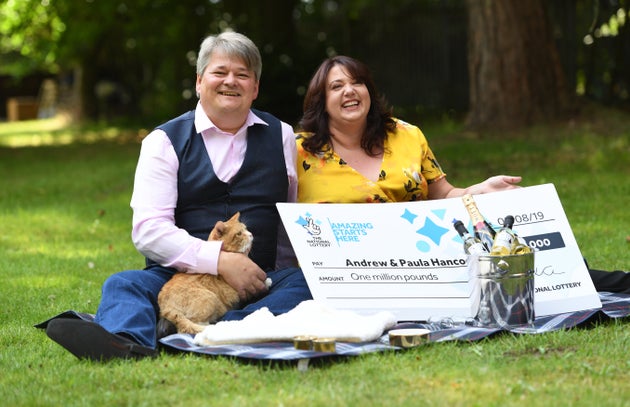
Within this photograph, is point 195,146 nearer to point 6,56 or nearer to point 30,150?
point 30,150

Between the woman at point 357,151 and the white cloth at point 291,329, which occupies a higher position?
the woman at point 357,151

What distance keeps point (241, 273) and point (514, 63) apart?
28.3 ft

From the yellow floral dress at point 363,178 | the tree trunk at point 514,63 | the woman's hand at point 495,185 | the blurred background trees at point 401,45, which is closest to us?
the woman's hand at point 495,185

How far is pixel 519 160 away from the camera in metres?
11.5

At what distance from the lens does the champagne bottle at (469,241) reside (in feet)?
14.7

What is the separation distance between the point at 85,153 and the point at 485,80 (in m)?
8.25

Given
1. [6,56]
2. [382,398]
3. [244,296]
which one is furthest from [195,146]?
[6,56]

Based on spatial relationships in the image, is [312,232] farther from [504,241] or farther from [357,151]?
[504,241]

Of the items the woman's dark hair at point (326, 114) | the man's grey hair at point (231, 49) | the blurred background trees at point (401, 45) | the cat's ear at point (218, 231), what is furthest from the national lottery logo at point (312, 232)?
the blurred background trees at point (401, 45)

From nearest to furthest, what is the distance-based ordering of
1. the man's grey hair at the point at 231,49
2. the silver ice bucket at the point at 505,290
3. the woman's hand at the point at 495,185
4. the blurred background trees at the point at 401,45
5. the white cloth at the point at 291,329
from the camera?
the white cloth at the point at 291,329 < the silver ice bucket at the point at 505,290 < the man's grey hair at the point at 231,49 < the woman's hand at the point at 495,185 < the blurred background trees at the point at 401,45

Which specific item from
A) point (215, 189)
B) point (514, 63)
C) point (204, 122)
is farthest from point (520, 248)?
point (514, 63)

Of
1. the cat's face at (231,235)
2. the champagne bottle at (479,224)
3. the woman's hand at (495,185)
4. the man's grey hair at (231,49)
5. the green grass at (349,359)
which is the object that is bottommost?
the green grass at (349,359)

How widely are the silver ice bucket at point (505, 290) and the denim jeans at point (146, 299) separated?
2.98 feet

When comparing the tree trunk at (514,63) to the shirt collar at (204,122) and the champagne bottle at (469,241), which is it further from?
the champagne bottle at (469,241)
